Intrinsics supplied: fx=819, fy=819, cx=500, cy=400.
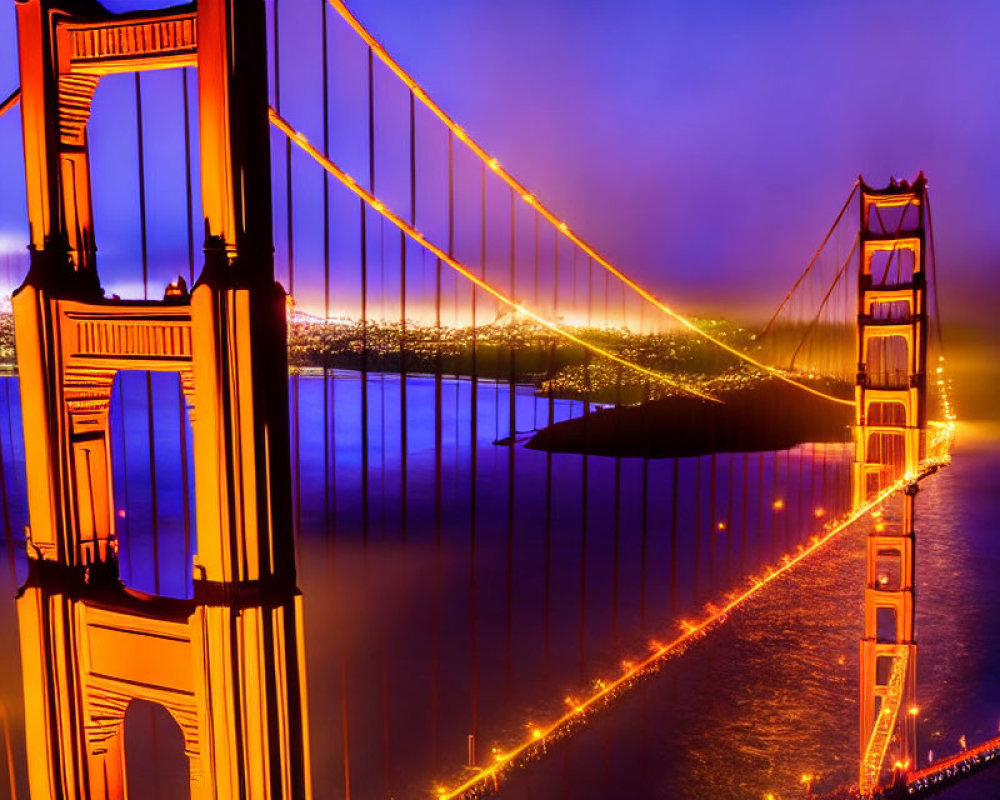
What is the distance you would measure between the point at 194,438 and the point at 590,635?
1208 cm

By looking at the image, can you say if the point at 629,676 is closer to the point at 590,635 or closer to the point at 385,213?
the point at 385,213

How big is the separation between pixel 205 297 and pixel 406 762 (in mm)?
7780

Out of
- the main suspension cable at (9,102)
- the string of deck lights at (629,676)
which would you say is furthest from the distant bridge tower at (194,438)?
the string of deck lights at (629,676)

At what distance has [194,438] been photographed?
71.2 inches

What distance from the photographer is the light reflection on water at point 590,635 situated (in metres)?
8.07

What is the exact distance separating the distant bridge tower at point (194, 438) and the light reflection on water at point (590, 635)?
1140 mm

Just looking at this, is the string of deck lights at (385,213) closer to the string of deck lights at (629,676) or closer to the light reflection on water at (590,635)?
the light reflection on water at (590,635)

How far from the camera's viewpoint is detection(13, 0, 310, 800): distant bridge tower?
1733mm

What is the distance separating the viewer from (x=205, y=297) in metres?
1.71

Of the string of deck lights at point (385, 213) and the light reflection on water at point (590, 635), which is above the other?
the string of deck lights at point (385, 213)

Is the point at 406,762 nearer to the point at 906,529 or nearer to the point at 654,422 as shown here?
the point at 906,529

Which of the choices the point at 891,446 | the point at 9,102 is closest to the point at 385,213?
the point at 9,102

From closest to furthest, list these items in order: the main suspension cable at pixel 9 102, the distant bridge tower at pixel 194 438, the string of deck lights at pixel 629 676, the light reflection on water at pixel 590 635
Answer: the distant bridge tower at pixel 194 438
the main suspension cable at pixel 9 102
the string of deck lights at pixel 629 676
the light reflection on water at pixel 590 635

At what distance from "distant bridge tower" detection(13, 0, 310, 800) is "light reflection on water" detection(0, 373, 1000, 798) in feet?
3.74
